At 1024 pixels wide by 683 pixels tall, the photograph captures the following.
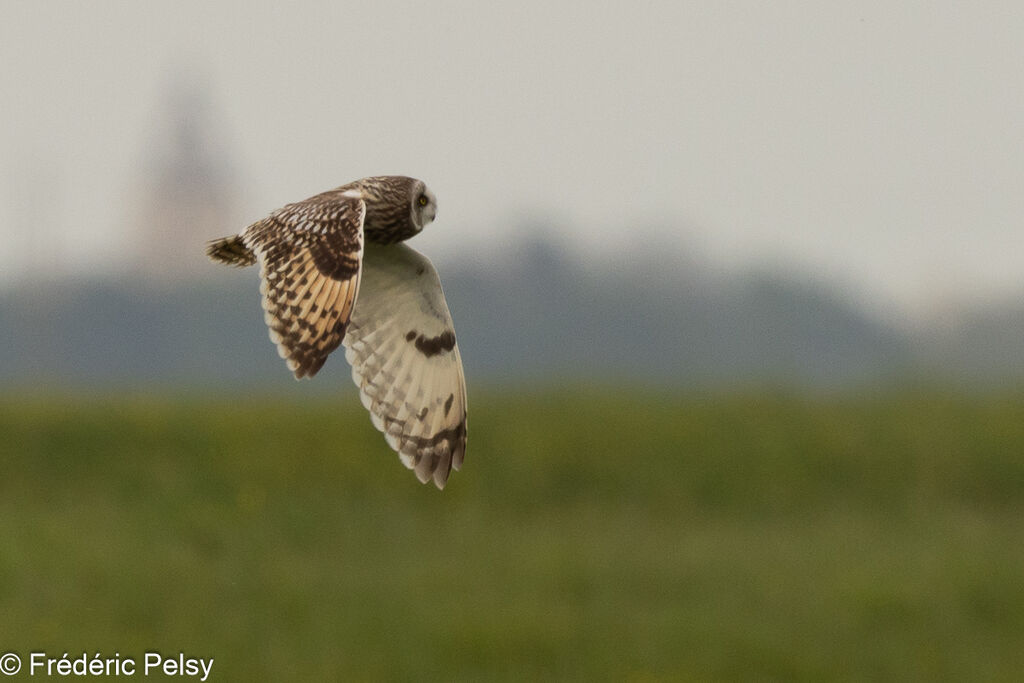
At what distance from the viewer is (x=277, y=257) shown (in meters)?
4.38

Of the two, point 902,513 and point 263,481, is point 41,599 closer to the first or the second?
point 263,481

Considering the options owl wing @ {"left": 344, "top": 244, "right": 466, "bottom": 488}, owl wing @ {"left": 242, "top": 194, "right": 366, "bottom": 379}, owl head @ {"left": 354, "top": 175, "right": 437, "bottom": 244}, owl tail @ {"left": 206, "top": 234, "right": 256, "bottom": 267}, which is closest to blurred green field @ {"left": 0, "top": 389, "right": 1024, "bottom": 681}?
owl wing @ {"left": 344, "top": 244, "right": 466, "bottom": 488}

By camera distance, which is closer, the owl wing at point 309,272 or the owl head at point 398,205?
the owl wing at point 309,272

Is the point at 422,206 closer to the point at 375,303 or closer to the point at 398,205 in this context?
the point at 398,205

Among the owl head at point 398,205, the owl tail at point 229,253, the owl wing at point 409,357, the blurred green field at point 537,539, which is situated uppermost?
the owl head at point 398,205

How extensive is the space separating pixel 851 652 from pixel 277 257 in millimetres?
12945

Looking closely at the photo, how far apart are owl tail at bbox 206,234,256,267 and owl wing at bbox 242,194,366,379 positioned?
463 millimetres

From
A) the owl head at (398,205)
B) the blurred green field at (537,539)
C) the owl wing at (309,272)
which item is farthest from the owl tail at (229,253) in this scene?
the blurred green field at (537,539)

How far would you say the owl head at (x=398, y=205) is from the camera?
Answer: 509cm

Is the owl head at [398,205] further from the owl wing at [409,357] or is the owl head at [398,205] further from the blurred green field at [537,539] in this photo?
the blurred green field at [537,539]

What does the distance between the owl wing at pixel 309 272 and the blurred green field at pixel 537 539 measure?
11.3 meters

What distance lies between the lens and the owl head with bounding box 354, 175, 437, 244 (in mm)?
5086

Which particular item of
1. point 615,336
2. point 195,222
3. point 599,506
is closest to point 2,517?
point 599,506

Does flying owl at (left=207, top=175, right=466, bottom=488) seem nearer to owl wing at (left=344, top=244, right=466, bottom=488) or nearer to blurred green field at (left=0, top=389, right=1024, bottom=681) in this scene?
owl wing at (left=344, top=244, right=466, bottom=488)
